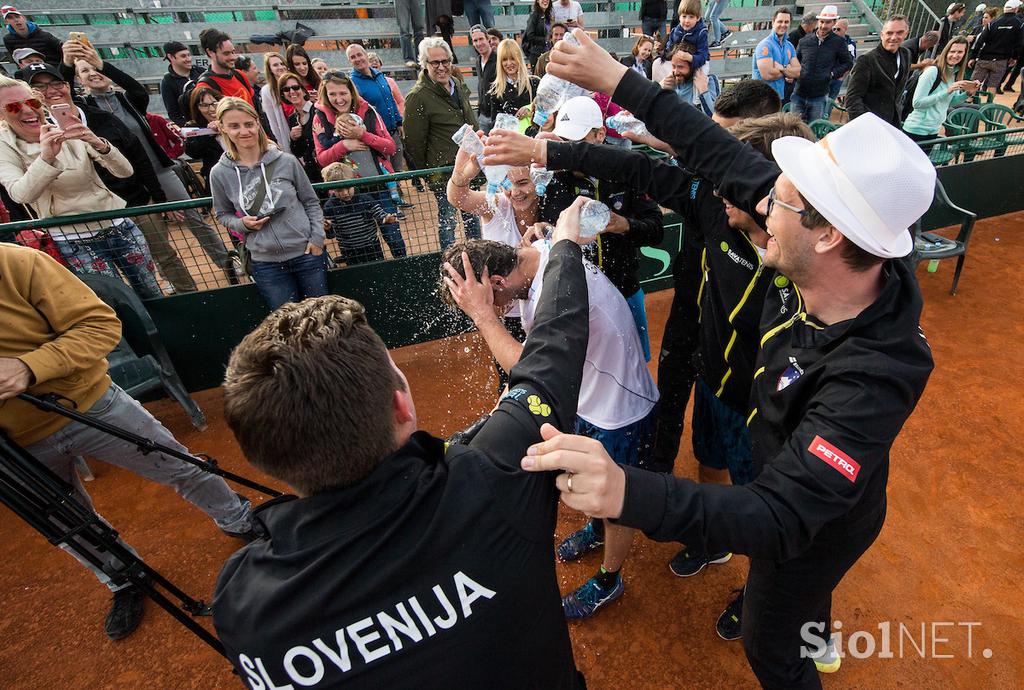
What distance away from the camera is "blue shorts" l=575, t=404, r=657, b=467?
2391 mm

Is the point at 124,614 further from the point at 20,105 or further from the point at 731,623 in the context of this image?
the point at 20,105

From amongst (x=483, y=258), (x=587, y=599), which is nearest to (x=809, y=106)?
(x=483, y=258)

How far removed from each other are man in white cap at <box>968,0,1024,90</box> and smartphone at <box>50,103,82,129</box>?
15.1m

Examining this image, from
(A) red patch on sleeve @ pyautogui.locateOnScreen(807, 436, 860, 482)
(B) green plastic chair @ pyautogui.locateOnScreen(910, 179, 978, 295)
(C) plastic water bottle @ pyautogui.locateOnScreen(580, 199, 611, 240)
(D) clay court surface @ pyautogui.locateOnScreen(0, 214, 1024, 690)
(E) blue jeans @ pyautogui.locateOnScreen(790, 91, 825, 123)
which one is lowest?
(D) clay court surface @ pyautogui.locateOnScreen(0, 214, 1024, 690)

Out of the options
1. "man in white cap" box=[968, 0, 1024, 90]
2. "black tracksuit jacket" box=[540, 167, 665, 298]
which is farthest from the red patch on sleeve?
"man in white cap" box=[968, 0, 1024, 90]

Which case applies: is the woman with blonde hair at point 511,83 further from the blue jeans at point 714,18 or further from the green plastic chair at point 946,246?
the blue jeans at point 714,18

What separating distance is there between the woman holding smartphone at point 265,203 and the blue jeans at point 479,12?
8.02 meters

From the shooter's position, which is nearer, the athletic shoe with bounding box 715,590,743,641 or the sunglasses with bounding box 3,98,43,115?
the athletic shoe with bounding box 715,590,743,641

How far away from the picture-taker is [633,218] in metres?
3.02

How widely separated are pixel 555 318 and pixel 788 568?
3.74 feet

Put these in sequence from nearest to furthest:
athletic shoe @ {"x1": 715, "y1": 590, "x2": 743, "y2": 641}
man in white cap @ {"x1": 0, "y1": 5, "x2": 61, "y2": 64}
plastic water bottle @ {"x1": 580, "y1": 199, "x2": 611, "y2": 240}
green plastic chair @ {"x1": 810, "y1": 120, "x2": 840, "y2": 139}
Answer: plastic water bottle @ {"x1": 580, "y1": 199, "x2": 611, "y2": 240} < athletic shoe @ {"x1": 715, "y1": 590, "x2": 743, "y2": 641} < man in white cap @ {"x1": 0, "y1": 5, "x2": 61, "y2": 64} < green plastic chair @ {"x1": 810, "y1": 120, "x2": 840, "y2": 139}

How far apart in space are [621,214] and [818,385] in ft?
6.00

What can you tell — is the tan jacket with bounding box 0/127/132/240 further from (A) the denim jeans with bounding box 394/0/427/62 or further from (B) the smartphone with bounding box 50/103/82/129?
(A) the denim jeans with bounding box 394/0/427/62

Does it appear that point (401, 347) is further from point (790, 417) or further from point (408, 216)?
point (790, 417)
